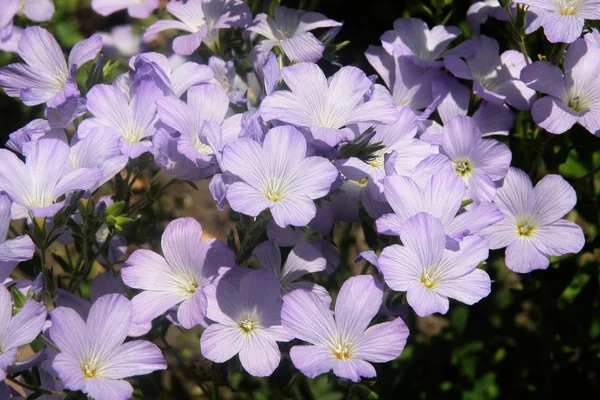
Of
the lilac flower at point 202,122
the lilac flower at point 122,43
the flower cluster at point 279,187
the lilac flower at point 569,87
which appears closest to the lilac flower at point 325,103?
the flower cluster at point 279,187

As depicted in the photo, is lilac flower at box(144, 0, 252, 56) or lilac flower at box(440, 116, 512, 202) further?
lilac flower at box(144, 0, 252, 56)

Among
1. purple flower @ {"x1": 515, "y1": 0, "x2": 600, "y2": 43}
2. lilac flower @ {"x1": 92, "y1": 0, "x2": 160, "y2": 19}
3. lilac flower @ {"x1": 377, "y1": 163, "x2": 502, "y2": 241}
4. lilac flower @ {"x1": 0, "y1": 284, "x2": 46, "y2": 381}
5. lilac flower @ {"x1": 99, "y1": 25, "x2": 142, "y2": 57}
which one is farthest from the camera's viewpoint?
lilac flower @ {"x1": 99, "y1": 25, "x2": 142, "y2": 57}

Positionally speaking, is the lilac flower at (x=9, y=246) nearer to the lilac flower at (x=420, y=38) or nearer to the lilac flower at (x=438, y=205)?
the lilac flower at (x=438, y=205)

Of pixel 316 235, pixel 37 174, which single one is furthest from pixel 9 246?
pixel 316 235

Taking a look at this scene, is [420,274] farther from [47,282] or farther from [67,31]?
[67,31]

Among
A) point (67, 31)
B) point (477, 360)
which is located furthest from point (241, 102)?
point (67, 31)

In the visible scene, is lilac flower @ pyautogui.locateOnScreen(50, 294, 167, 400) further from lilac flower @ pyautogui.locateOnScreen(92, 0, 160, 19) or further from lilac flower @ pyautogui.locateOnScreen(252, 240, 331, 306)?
lilac flower @ pyautogui.locateOnScreen(92, 0, 160, 19)

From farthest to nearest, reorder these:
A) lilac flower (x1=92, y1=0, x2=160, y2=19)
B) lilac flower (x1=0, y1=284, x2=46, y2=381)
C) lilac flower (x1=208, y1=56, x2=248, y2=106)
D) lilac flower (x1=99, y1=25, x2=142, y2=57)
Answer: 1. lilac flower (x1=99, y1=25, x2=142, y2=57)
2. lilac flower (x1=92, y1=0, x2=160, y2=19)
3. lilac flower (x1=208, y1=56, x2=248, y2=106)
4. lilac flower (x1=0, y1=284, x2=46, y2=381)

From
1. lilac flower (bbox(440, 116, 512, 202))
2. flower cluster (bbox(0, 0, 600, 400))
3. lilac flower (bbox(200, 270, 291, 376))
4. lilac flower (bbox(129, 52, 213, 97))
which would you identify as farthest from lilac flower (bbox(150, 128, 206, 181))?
lilac flower (bbox(440, 116, 512, 202))
